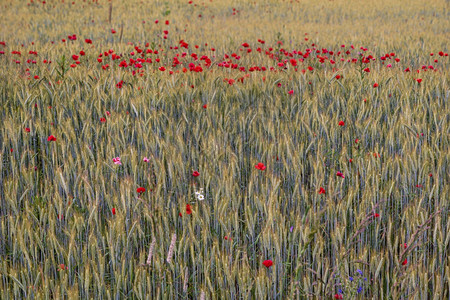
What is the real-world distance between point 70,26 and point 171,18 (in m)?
2.30

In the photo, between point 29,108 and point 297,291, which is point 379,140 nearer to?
point 297,291

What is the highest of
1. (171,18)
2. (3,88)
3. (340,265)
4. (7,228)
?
(171,18)

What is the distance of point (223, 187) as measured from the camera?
83.7 inches

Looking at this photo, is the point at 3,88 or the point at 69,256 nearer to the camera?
the point at 69,256

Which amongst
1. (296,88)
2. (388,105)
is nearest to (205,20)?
(296,88)

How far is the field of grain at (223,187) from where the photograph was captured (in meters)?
1.65

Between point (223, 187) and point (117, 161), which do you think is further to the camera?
point (117, 161)

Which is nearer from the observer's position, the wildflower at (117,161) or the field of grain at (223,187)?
the field of grain at (223,187)

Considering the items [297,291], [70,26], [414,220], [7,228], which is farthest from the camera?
[70,26]

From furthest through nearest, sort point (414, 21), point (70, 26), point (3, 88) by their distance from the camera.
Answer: point (414, 21), point (70, 26), point (3, 88)

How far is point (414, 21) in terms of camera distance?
1016 cm

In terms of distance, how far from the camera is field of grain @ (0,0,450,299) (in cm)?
165

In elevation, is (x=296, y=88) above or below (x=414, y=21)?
below

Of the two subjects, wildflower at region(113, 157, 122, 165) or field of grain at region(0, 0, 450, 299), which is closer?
field of grain at region(0, 0, 450, 299)
